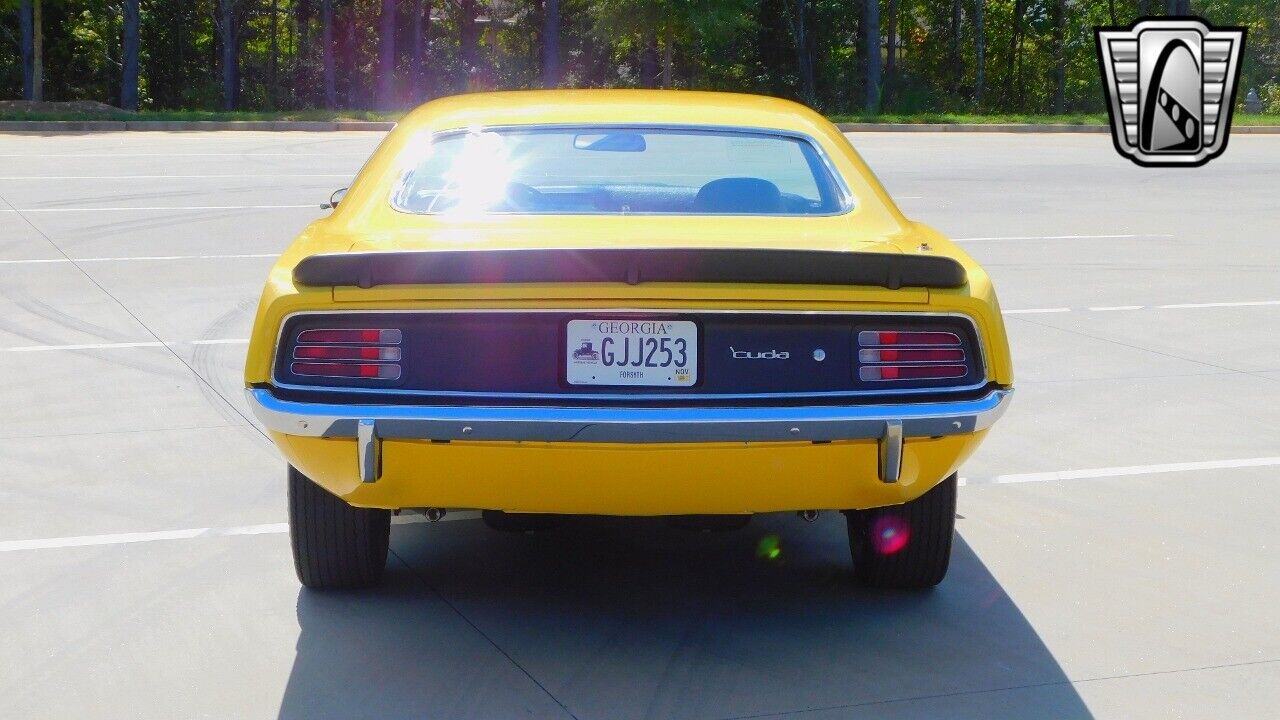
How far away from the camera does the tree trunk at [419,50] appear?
48.6 metres

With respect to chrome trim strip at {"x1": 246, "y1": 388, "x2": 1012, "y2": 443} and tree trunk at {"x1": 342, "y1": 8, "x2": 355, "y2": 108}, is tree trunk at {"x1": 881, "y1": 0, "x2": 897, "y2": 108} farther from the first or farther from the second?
chrome trim strip at {"x1": 246, "y1": 388, "x2": 1012, "y2": 443}

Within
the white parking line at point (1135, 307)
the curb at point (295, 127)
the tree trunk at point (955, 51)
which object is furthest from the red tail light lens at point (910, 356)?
the tree trunk at point (955, 51)

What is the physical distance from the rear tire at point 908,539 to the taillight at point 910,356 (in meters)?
0.44

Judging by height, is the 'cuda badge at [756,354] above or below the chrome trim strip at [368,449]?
above

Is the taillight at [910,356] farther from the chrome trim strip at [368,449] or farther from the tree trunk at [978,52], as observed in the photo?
the tree trunk at [978,52]

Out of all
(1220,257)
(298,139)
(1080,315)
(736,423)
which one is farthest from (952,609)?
(298,139)

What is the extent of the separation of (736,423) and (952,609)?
1.13 meters

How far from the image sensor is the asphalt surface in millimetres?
3615

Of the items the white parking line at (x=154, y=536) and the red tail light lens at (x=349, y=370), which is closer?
the red tail light lens at (x=349, y=370)

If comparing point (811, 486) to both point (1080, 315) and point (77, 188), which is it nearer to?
point (1080, 315)

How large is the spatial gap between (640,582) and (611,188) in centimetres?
162

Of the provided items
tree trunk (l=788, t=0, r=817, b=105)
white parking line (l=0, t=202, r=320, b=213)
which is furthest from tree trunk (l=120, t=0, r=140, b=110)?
white parking line (l=0, t=202, r=320, b=213)

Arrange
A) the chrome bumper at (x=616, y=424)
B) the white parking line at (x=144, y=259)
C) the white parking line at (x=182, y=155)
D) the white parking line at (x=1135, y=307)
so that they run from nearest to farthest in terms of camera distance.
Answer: the chrome bumper at (x=616, y=424) < the white parking line at (x=1135, y=307) < the white parking line at (x=144, y=259) < the white parking line at (x=182, y=155)

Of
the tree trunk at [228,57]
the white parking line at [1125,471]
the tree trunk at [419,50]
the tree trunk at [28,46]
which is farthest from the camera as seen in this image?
the tree trunk at [419,50]
